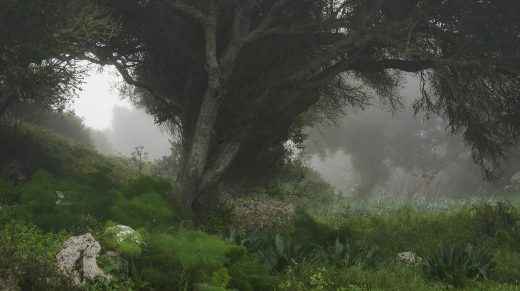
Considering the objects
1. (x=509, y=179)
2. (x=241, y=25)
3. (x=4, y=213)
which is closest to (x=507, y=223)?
(x=241, y=25)

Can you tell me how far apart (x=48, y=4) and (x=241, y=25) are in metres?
4.92

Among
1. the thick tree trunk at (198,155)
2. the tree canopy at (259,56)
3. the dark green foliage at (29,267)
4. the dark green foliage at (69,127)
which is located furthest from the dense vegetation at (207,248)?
the dark green foliage at (69,127)

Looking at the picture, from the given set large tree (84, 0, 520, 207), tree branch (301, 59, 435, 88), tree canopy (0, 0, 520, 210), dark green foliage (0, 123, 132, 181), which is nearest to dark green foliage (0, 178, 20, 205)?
tree canopy (0, 0, 520, 210)

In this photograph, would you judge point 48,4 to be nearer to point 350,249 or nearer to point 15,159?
point 15,159

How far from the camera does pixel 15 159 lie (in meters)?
15.2

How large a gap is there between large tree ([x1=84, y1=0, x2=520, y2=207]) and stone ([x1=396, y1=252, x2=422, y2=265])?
4058 mm

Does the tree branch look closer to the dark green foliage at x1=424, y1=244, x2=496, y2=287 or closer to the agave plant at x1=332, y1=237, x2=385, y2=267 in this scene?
the agave plant at x1=332, y1=237, x2=385, y2=267

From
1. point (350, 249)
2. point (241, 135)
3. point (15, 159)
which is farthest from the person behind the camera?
point (15, 159)

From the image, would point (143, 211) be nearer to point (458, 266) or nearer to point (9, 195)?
point (9, 195)

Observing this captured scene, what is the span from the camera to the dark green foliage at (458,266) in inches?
309

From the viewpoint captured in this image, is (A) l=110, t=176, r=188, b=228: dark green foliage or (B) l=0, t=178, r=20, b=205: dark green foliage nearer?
(A) l=110, t=176, r=188, b=228: dark green foliage

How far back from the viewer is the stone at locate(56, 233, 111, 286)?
18.0 ft

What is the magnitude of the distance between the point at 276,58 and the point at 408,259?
699 centimetres

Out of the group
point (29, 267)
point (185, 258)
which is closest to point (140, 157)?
point (185, 258)
